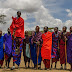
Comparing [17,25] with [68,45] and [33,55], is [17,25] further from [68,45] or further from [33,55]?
[68,45]

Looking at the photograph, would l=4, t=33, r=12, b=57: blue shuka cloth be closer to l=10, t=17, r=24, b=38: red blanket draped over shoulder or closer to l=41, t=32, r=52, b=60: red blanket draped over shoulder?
l=10, t=17, r=24, b=38: red blanket draped over shoulder

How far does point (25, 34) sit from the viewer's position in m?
8.08

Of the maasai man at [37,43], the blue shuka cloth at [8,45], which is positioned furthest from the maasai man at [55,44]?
the blue shuka cloth at [8,45]

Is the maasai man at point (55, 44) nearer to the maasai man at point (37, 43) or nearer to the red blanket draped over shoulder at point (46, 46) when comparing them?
the red blanket draped over shoulder at point (46, 46)

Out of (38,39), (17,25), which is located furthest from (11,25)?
(38,39)


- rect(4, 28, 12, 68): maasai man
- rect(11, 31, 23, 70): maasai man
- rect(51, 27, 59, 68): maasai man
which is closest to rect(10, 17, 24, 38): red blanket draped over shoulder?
rect(11, 31, 23, 70): maasai man

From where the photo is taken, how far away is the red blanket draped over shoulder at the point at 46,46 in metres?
7.49

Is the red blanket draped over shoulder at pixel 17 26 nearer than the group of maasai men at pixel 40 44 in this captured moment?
No

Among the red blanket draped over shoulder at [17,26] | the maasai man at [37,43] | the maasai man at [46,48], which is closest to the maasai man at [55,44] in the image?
the maasai man at [46,48]

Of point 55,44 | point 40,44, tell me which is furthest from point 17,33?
point 55,44

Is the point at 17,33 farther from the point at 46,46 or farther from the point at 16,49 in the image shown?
the point at 46,46

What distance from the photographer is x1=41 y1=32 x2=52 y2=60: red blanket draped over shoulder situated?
749 centimetres

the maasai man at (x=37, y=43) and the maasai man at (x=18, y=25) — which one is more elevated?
the maasai man at (x=18, y=25)

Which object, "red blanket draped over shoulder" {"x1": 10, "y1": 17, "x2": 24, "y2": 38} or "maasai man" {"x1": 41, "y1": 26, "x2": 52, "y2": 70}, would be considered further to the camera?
"red blanket draped over shoulder" {"x1": 10, "y1": 17, "x2": 24, "y2": 38}
